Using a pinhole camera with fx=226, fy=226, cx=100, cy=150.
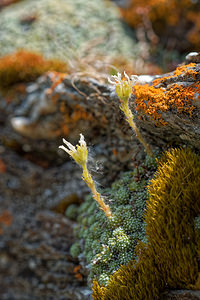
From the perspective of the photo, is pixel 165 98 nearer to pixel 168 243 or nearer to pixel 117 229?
pixel 168 243

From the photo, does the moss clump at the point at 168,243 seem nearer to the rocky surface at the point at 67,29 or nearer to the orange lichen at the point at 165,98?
the orange lichen at the point at 165,98

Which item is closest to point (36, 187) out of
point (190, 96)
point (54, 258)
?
point (54, 258)

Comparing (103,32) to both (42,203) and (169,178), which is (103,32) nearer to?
(42,203)

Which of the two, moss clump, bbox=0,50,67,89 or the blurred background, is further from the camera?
moss clump, bbox=0,50,67,89

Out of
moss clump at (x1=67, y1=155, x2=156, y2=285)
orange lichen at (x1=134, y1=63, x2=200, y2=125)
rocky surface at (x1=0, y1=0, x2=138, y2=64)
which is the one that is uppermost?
rocky surface at (x1=0, y1=0, x2=138, y2=64)

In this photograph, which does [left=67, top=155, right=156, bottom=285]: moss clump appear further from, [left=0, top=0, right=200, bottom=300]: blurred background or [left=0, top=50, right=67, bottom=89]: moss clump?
[left=0, top=50, right=67, bottom=89]: moss clump

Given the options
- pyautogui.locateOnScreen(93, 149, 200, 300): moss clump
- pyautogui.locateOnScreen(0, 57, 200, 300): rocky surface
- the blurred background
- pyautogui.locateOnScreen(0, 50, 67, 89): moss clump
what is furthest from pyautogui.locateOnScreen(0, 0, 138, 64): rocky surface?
pyautogui.locateOnScreen(93, 149, 200, 300): moss clump
